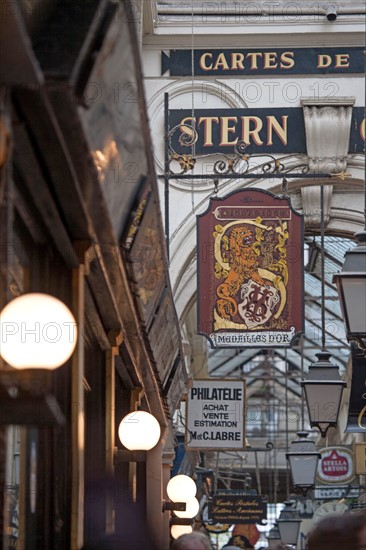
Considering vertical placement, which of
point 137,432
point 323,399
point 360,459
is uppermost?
point 323,399

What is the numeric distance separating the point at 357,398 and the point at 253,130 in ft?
12.6

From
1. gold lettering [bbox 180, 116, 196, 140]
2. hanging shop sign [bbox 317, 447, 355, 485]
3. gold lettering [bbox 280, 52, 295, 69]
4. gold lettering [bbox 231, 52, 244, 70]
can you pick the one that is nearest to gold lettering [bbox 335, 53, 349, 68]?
gold lettering [bbox 280, 52, 295, 69]

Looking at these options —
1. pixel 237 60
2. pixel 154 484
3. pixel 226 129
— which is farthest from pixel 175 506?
pixel 237 60

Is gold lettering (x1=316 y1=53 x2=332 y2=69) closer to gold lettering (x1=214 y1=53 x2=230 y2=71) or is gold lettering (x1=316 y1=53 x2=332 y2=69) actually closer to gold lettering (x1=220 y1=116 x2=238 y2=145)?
gold lettering (x1=214 y1=53 x2=230 y2=71)

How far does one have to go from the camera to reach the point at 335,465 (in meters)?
24.0

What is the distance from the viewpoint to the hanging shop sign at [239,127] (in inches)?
643

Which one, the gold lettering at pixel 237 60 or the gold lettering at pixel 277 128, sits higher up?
the gold lettering at pixel 237 60

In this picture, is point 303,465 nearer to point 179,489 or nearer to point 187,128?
point 187,128

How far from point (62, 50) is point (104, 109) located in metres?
0.26

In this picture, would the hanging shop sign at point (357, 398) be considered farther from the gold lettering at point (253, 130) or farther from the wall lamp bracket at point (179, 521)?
the gold lettering at point (253, 130)

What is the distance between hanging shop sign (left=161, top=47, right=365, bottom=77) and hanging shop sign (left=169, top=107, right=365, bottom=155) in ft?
1.96

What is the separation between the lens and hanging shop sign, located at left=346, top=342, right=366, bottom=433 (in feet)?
44.9

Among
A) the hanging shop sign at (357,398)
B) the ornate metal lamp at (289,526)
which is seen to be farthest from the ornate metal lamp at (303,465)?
the ornate metal lamp at (289,526)

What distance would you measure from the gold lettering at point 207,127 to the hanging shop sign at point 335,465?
876 cm
